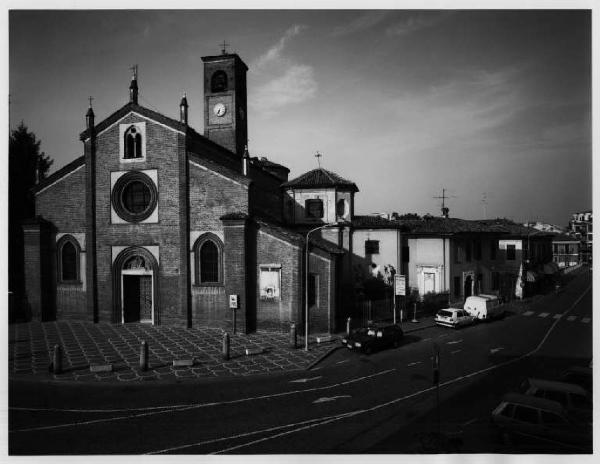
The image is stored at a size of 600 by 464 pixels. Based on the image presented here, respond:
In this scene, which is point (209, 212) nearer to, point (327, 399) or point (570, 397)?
point (327, 399)

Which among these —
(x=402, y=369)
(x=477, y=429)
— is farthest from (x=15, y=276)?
(x=477, y=429)

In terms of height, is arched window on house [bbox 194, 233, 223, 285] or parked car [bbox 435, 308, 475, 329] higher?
arched window on house [bbox 194, 233, 223, 285]

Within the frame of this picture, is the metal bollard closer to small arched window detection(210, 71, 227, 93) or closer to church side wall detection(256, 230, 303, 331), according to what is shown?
church side wall detection(256, 230, 303, 331)

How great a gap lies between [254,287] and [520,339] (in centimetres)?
1504

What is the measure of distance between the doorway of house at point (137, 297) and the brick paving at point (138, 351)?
990 mm

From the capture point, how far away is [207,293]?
2236 centimetres

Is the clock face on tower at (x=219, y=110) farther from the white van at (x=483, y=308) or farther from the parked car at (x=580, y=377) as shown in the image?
the parked car at (x=580, y=377)

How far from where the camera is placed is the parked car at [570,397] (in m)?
11.2

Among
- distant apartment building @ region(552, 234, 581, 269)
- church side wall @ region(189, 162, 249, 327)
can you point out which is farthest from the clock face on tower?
distant apartment building @ region(552, 234, 581, 269)

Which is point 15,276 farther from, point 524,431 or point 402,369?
point 524,431

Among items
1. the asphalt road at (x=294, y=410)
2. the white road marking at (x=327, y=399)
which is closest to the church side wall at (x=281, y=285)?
the asphalt road at (x=294, y=410)

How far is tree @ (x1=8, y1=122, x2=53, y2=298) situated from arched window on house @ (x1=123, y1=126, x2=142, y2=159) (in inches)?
341

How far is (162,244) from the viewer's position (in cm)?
2300

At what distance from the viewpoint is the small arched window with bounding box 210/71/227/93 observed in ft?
101
